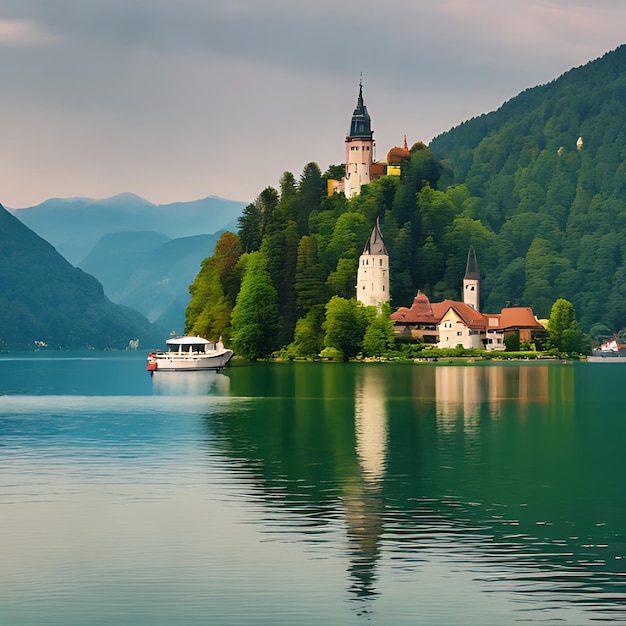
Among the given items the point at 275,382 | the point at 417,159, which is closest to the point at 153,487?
the point at 275,382

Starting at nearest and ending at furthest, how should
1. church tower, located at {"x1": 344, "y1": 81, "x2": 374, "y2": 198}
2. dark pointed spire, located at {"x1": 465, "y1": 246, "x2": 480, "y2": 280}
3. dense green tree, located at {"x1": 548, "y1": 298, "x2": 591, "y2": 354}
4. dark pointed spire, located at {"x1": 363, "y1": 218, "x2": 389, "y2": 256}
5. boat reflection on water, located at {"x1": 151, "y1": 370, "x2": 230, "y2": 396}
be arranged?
boat reflection on water, located at {"x1": 151, "y1": 370, "x2": 230, "y2": 396}
dense green tree, located at {"x1": 548, "y1": 298, "x2": 591, "y2": 354}
dark pointed spire, located at {"x1": 363, "y1": 218, "x2": 389, "y2": 256}
dark pointed spire, located at {"x1": 465, "y1": 246, "x2": 480, "y2": 280}
church tower, located at {"x1": 344, "y1": 81, "x2": 374, "y2": 198}

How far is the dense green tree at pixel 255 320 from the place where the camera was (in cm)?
14775

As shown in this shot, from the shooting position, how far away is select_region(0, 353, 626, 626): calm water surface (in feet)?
62.0

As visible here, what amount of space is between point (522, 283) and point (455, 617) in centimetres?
17189

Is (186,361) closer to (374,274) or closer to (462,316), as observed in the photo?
(374,274)

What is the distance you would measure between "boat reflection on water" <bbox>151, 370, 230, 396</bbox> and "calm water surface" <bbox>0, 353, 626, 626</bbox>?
81.1ft

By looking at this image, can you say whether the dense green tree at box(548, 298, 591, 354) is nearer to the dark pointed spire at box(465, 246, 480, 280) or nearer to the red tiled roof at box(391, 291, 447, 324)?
the red tiled roof at box(391, 291, 447, 324)

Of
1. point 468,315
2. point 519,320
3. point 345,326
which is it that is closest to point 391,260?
point 468,315

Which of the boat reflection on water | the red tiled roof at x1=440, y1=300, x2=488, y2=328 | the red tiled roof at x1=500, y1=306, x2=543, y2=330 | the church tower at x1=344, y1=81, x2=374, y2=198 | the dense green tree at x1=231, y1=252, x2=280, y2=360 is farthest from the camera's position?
the church tower at x1=344, y1=81, x2=374, y2=198

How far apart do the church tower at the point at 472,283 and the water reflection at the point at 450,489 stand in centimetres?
11127

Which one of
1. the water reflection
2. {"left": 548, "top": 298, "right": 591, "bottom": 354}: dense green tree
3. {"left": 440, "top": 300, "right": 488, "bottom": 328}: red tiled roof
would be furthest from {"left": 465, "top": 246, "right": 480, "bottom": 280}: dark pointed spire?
the water reflection

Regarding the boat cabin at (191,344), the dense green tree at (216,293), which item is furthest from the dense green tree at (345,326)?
the boat cabin at (191,344)

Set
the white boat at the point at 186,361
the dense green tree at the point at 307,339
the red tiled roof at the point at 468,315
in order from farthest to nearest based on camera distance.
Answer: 1. the red tiled roof at the point at 468,315
2. the dense green tree at the point at 307,339
3. the white boat at the point at 186,361

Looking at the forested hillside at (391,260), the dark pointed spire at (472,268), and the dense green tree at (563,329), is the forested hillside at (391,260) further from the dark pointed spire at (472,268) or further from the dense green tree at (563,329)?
the dense green tree at (563,329)
